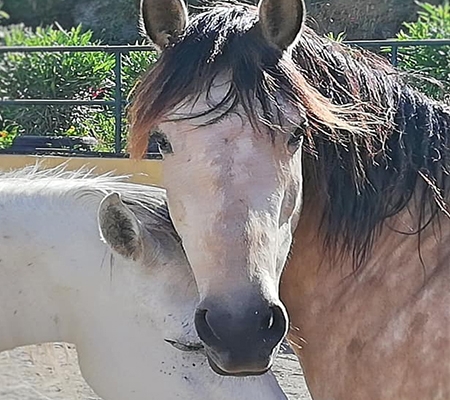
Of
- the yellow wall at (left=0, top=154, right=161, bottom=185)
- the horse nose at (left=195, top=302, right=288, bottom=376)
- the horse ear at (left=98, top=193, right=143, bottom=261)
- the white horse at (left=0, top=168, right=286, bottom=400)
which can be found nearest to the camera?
the horse nose at (left=195, top=302, right=288, bottom=376)

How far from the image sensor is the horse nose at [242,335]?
1723 mm

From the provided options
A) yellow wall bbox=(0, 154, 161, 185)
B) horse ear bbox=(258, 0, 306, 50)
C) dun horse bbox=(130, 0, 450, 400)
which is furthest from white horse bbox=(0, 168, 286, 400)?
yellow wall bbox=(0, 154, 161, 185)

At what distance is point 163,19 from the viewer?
2.01 m

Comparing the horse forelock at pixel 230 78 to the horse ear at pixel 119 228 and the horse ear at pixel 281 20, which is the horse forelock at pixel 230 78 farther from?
the horse ear at pixel 119 228

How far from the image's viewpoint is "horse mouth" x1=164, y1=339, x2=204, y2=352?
6.98 ft

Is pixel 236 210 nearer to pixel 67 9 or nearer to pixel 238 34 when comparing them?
pixel 238 34

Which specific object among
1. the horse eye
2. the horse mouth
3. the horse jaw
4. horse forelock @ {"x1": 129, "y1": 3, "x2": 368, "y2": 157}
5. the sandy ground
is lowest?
the sandy ground

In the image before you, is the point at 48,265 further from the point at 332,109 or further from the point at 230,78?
the point at 332,109

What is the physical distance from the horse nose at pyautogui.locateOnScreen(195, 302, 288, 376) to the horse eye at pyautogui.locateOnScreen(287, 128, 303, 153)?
0.39 metres

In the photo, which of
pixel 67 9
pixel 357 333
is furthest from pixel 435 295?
pixel 67 9

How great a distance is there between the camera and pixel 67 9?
54.1 feet

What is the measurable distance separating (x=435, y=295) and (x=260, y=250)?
586 mm

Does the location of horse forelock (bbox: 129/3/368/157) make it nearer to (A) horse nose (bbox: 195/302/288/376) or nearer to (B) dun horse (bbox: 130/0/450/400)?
(B) dun horse (bbox: 130/0/450/400)

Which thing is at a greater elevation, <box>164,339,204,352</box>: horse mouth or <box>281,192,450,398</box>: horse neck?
<box>281,192,450,398</box>: horse neck
